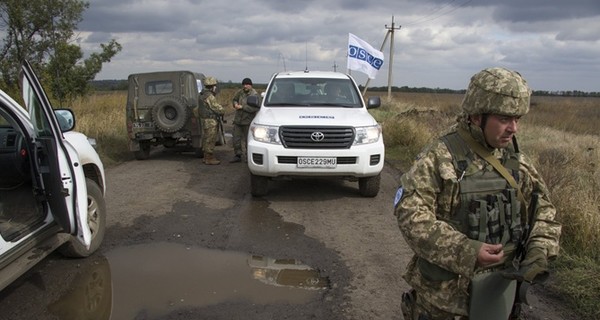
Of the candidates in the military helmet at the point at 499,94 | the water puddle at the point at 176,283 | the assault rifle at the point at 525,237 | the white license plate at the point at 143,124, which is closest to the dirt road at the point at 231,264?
the water puddle at the point at 176,283

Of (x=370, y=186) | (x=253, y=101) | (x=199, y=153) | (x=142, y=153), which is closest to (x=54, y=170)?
(x=253, y=101)

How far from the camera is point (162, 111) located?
388 inches

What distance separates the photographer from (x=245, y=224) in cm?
542

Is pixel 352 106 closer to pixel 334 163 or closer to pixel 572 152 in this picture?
pixel 334 163

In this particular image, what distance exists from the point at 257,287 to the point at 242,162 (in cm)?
606

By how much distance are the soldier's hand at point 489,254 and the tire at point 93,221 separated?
361 cm

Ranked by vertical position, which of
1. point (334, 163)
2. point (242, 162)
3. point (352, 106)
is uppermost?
point (352, 106)

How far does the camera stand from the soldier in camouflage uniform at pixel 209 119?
30.9 feet

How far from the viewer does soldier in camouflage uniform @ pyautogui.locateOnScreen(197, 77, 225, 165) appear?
941 centimetres

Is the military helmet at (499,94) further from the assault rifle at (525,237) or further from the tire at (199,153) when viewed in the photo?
the tire at (199,153)

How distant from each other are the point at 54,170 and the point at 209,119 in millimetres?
5866

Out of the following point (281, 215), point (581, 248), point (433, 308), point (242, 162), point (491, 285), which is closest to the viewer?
point (491, 285)

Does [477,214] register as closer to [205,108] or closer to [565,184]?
[565,184]

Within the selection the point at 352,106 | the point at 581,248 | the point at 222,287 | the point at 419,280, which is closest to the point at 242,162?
the point at 352,106
